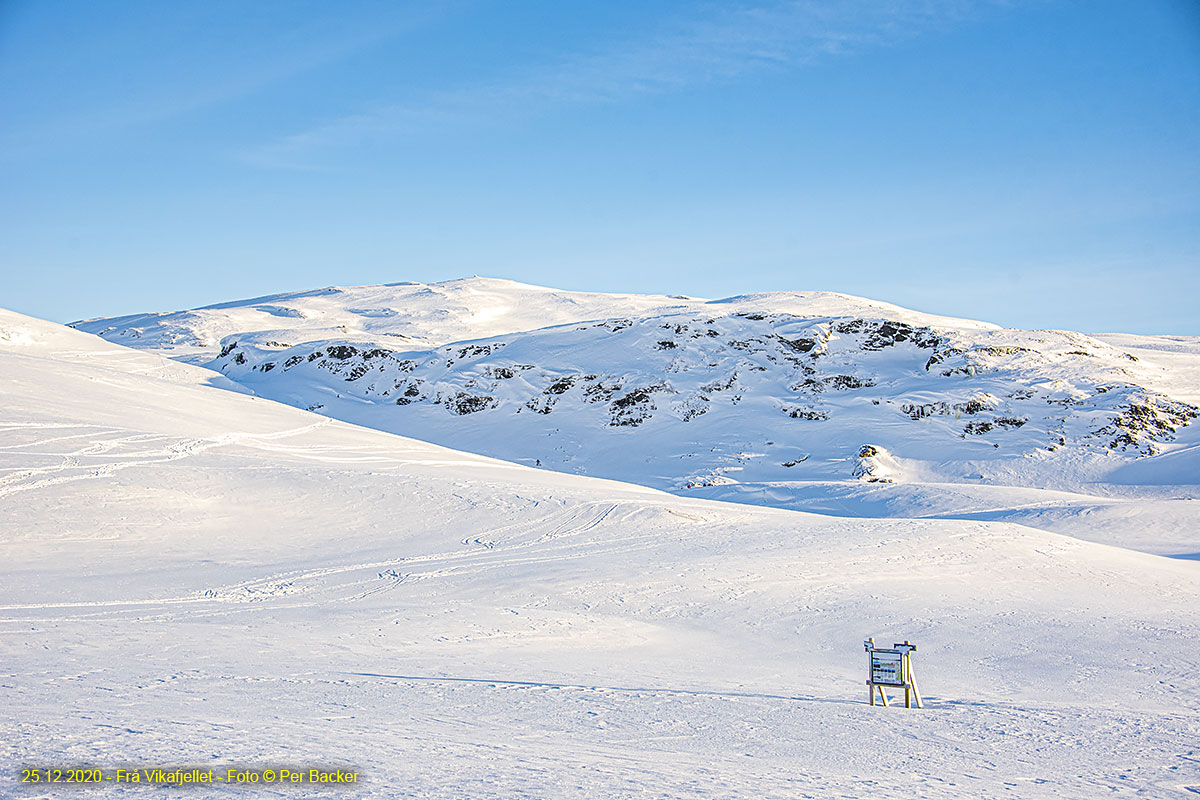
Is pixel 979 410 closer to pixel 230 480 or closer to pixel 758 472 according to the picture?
pixel 758 472

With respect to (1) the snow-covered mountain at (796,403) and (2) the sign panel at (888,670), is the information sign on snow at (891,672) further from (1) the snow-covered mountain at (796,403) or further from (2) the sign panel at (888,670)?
(1) the snow-covered mountain at (796,403)

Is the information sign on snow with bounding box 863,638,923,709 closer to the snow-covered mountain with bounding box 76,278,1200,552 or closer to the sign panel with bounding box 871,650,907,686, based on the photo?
the sign panel with bounding box 871,650,907,686

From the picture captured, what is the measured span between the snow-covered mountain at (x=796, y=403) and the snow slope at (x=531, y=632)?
287 inches

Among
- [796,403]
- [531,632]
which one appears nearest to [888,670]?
[531,632]

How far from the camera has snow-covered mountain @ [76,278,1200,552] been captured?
26.3 metres

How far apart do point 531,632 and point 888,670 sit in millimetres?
4786

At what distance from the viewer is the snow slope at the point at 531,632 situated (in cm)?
615

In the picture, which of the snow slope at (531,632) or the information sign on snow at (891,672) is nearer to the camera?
the snow slope at (531,632)

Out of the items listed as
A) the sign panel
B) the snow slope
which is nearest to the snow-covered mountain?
the snow slope

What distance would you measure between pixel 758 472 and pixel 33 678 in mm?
22729

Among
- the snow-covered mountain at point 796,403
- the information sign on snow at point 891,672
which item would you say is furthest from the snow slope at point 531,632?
the snow-covered mountain at point 796,403

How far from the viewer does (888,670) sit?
8219mm

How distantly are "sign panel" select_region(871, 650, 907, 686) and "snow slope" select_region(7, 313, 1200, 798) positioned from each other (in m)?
0.39

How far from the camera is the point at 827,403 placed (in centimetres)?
3288
